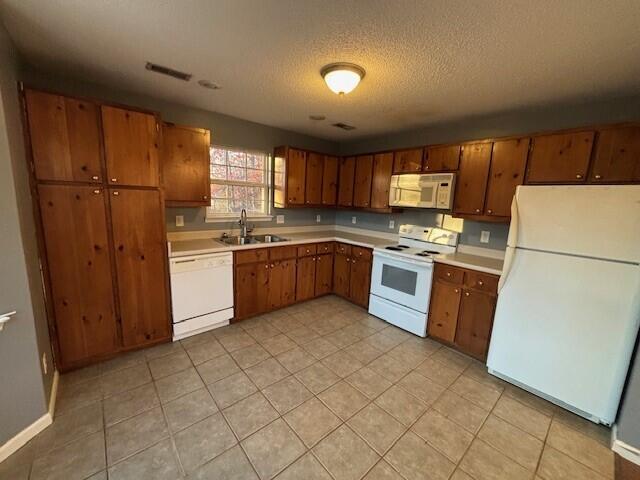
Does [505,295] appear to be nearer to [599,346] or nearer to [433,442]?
[599,346]

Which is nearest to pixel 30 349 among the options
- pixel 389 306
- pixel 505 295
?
pixel 389 306

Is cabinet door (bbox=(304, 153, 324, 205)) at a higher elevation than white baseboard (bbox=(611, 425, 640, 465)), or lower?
higher

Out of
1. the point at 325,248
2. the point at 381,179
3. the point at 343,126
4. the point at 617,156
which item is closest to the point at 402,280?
the point at 325,248

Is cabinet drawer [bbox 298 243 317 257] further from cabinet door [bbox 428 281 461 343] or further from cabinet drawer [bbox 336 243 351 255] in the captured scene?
cabinet door [bbox 428 281 461 343]

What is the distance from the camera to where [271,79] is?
7.28 ft

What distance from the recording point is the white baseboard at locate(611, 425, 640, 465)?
166 centimetres

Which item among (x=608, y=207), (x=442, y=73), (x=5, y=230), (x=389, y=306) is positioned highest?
(x=442, y=73)

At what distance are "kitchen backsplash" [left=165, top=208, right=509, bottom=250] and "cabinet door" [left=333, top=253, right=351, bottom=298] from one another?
2.49ft

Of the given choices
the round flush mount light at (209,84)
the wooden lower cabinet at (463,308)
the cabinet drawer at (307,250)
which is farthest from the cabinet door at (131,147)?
the wooden lower cabinet at (463,308)

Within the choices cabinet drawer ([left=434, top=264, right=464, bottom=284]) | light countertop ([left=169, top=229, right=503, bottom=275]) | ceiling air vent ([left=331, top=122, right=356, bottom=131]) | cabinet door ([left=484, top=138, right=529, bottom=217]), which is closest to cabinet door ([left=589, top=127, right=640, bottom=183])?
cabinet door ([left=484, top=138, right=529, bottom=217])

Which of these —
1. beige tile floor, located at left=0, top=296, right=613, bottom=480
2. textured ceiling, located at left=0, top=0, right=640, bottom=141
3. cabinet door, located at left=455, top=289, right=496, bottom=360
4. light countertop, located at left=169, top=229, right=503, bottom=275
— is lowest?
beige tile floor, located at left=0, top=296, right=613, bottom=480

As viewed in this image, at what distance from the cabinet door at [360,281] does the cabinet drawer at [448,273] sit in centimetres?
92

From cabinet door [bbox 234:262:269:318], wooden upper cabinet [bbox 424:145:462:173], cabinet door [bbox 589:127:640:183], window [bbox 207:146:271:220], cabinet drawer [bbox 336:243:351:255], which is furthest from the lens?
cabinet drawer [bbox 336:243:351:255]

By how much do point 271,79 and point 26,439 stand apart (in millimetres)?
2956
